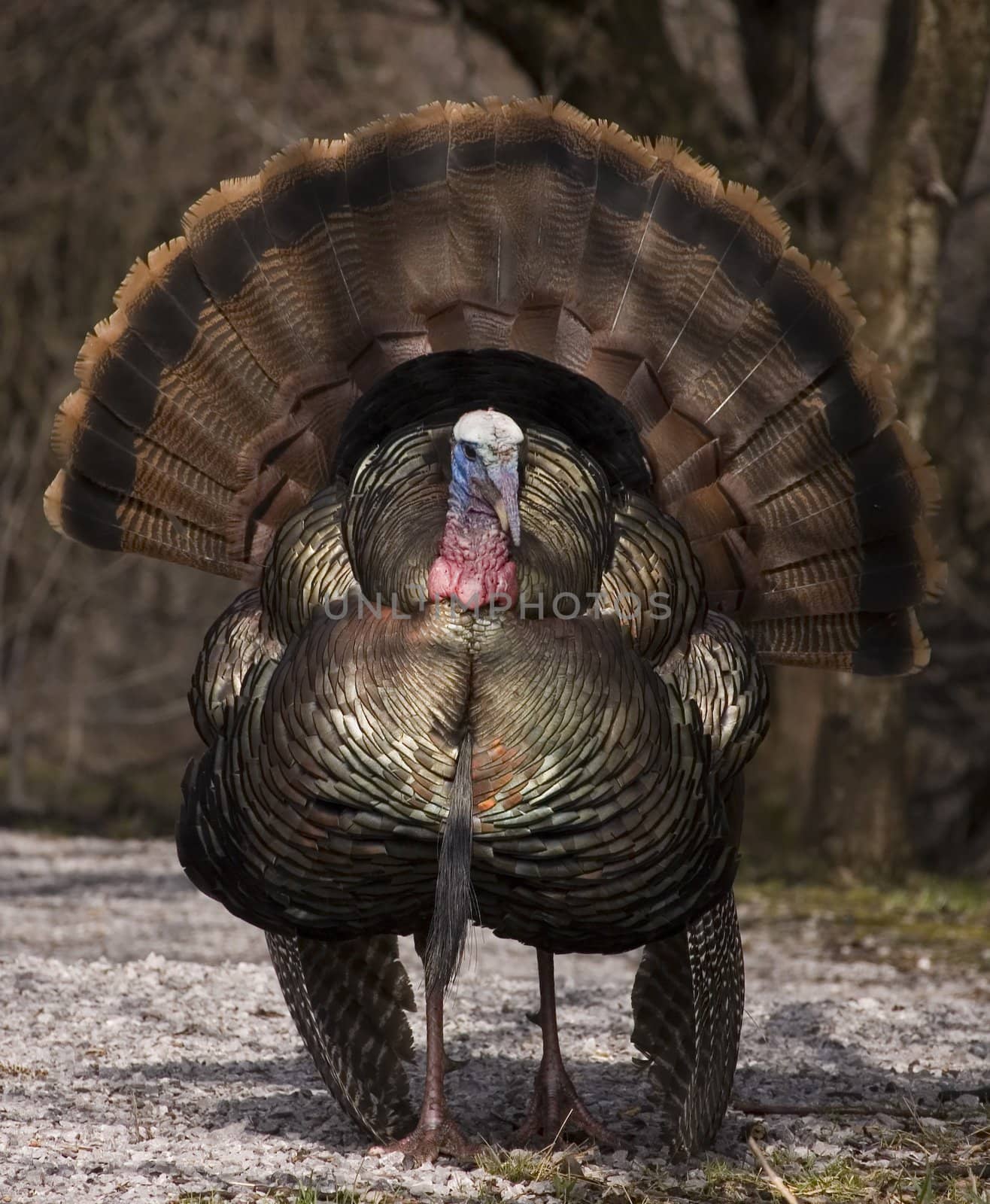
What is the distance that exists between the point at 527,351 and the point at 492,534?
3.35 feet

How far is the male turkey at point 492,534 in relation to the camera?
363 cm

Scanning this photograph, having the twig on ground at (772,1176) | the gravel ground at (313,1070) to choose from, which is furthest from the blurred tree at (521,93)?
the twig on ground at (772,1176)

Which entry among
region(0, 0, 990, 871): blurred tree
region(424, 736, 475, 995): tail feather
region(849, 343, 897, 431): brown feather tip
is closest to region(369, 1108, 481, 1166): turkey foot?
region(424, 736, 475, 995): tail feather

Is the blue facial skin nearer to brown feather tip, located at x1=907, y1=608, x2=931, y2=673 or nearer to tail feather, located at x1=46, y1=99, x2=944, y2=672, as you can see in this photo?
tail feather, located at x1=46, y1=99, x2=944, y2=672

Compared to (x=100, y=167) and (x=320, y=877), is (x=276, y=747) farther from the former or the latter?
(x=100, y=167)

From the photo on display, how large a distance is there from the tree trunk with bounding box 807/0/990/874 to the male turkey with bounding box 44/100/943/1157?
197 inches

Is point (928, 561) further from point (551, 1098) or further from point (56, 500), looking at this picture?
point (56, 500)

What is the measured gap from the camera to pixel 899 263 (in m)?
9.40

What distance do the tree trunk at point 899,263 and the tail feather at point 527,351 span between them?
490cm

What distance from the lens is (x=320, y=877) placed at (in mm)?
3750

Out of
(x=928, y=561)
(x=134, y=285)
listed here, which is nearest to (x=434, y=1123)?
(x=928, y=561)

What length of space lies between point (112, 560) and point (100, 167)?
313 cm

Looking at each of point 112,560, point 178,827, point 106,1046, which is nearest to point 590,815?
point 178,827

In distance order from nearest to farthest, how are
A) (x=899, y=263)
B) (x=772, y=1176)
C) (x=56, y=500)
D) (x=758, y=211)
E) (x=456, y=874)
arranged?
(x=456, y=874)
(x=772, y=1176)
(x=758, y=211)
(x=56, y=500)
(x=899, y=263)
